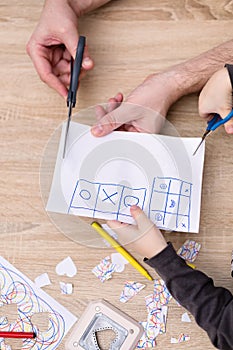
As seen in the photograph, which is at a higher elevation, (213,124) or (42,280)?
(213,124)

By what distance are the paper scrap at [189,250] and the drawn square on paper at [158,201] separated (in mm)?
80

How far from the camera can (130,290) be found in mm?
974

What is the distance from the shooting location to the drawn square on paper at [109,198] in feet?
3.35

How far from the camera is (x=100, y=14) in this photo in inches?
47.6

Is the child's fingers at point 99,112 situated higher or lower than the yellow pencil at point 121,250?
higher

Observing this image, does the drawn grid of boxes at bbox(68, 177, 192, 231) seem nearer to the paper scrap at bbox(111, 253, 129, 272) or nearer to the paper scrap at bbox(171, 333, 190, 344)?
the paper scrap at bbox(111, 253, 129, 272)

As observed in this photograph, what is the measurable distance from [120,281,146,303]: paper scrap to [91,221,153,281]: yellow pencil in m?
0.02

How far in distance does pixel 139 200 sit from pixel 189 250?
133mm

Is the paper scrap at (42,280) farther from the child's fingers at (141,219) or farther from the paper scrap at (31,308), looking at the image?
the child's fingers at (141,219)

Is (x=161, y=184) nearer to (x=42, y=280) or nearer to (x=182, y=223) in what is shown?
(x=182, y=223)

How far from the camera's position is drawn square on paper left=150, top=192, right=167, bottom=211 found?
3.34 feet

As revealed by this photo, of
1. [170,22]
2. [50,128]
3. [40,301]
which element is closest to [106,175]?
[50,128]

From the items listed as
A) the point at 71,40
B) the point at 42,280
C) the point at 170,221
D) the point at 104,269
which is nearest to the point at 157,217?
the point at 170,221

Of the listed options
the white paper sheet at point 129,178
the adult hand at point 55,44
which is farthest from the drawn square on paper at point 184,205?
the adult hand at point 55,44
